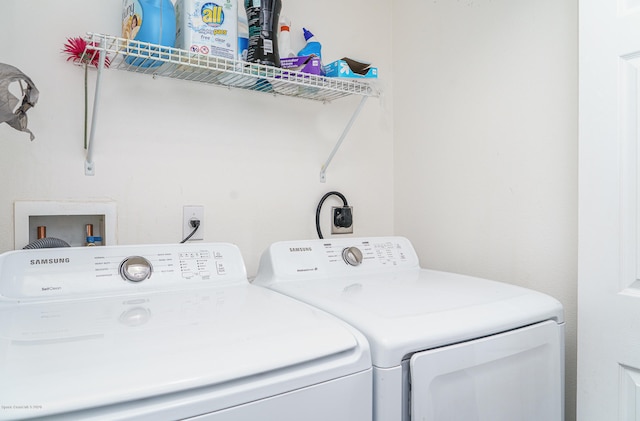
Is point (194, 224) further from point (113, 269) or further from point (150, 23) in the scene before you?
point (150, 23)

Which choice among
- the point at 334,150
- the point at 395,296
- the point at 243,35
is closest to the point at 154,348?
the point at 395,296

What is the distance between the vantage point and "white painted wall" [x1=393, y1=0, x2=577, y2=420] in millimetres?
1374

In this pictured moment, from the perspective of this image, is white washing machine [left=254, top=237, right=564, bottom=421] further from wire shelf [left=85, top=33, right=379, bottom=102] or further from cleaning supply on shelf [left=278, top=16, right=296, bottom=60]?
cleaning supply on shelf [left=278, top=16, right=296, bottom=60]

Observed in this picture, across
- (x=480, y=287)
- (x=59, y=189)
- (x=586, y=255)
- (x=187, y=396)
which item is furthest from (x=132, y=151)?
(x=586, y=255)

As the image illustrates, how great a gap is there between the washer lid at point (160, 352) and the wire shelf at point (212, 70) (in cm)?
66

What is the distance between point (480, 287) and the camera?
127 cm

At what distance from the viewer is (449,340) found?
92 cm

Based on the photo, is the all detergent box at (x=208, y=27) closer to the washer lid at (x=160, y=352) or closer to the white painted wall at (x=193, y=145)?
the white painted wall at (x=193, y=145)

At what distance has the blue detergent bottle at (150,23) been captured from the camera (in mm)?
1243

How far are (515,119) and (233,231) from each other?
1081mm

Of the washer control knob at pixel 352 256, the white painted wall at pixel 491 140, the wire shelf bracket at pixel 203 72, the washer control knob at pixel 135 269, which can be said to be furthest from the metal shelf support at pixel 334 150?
the washer control knob at pixel 135 269

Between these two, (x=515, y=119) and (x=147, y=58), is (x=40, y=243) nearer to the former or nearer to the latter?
(x=147, y=58)

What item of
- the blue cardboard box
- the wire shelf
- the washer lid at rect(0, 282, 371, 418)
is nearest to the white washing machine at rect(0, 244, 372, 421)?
the washer lid at rect(0, 282, 371, 418)

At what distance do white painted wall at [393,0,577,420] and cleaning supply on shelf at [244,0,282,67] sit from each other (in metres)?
0.74
